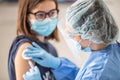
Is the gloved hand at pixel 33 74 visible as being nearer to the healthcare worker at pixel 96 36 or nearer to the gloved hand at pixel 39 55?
the gloved hand at pixel 39 55

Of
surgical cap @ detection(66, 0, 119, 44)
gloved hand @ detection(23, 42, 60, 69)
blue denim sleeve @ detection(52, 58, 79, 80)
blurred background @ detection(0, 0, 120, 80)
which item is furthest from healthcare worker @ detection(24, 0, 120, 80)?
blurred background @ detection(0, 0, 120, 80)

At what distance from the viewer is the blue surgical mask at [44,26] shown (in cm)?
186

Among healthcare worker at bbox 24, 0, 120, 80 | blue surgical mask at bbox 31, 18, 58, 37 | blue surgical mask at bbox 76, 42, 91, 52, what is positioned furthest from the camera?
blue surgical mask at bbox 31, 18, 58, 37

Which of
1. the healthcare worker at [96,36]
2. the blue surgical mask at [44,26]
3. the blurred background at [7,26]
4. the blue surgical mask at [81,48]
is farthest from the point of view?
the blurred background at [7,26]

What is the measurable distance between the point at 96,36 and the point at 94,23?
70mm

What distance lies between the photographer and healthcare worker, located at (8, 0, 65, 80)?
5.60 feet

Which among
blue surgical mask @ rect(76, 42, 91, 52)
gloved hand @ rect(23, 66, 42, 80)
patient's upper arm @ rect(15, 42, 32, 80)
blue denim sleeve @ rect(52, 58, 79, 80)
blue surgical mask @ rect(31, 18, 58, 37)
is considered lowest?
blue denim sleeve @ rect(52, 58, 79, 80)

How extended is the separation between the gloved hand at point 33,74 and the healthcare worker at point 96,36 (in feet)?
0.84

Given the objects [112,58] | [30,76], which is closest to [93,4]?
[112,58]

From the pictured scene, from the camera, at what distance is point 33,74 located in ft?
5.54

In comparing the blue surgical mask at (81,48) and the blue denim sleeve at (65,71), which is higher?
the blue surgical mask at (81,48)

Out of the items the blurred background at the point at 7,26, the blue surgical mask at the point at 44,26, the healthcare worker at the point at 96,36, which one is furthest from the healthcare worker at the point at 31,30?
the blurred background at the point at 7,26

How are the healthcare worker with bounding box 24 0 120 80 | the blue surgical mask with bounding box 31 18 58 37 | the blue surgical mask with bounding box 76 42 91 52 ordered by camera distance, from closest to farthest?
the healthcare worker with bounding box 24 0 120 80, the blue surgical mask with bounding box 76 42 91 52, the blue surgical mask with bounding box 31 18 58 37

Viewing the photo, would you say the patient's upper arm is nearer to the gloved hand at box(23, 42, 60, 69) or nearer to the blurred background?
the gloved hand at box(23, 42, 60, 69)
